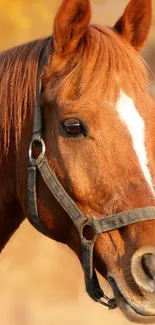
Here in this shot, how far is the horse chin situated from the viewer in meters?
2.13

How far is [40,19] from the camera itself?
10023 mm

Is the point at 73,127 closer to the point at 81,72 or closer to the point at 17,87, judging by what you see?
the point at 81,72

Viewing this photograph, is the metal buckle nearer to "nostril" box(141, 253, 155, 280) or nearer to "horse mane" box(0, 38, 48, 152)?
"horse mane" box(0, 38, 48, 152)

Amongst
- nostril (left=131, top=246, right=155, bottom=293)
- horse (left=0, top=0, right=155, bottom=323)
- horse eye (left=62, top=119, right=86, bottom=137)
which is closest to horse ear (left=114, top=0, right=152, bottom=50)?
horse (left=0, top=0, right=155, bottom=323)

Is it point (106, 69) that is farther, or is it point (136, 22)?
point (136, 22)

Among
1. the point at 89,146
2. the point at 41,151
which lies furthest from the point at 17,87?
the point at 89,146

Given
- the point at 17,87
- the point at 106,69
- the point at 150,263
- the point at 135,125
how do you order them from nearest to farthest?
the point at 150,263, the point at 135,125, the point at 106,69, the point at 17,87

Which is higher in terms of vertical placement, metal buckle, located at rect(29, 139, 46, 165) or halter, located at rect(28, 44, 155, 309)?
metal buckle, located at rect(29, 139, 46, 165)

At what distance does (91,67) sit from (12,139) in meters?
0.44

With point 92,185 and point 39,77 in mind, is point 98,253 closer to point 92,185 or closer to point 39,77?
point 92,185

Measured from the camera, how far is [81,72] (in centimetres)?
239

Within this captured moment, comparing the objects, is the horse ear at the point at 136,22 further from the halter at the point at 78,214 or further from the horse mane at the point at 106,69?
the halter at the point at 78,214

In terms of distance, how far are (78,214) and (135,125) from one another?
38 centimetres

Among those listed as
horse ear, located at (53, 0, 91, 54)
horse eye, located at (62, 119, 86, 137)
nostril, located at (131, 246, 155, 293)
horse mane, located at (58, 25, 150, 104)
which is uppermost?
horse ear, located at (53, 0, 91, 54)
